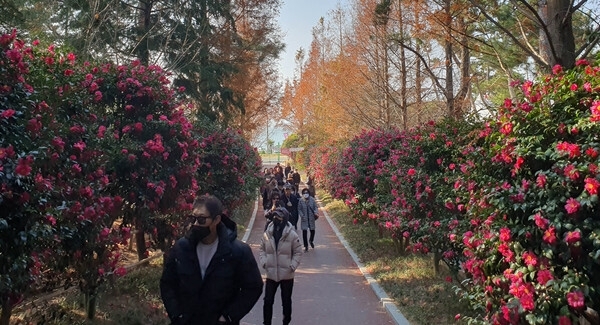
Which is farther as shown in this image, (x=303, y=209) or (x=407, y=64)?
(x=407, y=64)

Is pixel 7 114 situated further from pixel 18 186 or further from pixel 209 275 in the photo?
pixel 209 275

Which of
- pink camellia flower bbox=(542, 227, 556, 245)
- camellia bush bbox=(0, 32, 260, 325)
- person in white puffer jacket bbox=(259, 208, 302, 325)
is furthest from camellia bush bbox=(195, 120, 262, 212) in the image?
pink camellia flower bbox=(542, 227, 556, 245)

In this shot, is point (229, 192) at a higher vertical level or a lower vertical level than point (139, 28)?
lower

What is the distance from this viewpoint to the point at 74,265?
5.20 metres

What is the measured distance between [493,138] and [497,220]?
1004 millimetres

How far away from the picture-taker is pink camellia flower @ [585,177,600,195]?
9.78ft

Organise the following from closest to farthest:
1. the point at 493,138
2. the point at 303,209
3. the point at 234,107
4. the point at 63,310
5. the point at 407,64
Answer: the point at 493,138 < the point at 63,310 < the point at 303,209 < the point at 407,64 < the point at 234,107

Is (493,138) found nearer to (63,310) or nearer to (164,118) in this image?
(164,118)

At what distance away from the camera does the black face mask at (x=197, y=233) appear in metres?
3.36

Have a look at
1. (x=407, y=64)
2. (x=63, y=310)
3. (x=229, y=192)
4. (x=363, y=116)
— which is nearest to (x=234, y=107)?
(x=363, y=116)

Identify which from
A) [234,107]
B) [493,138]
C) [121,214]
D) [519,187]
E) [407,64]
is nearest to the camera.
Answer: [519,187]

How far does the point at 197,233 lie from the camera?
338cm

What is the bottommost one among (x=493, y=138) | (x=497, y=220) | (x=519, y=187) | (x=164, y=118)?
(x=497, y=220)

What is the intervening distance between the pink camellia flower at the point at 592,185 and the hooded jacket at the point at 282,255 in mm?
3685
